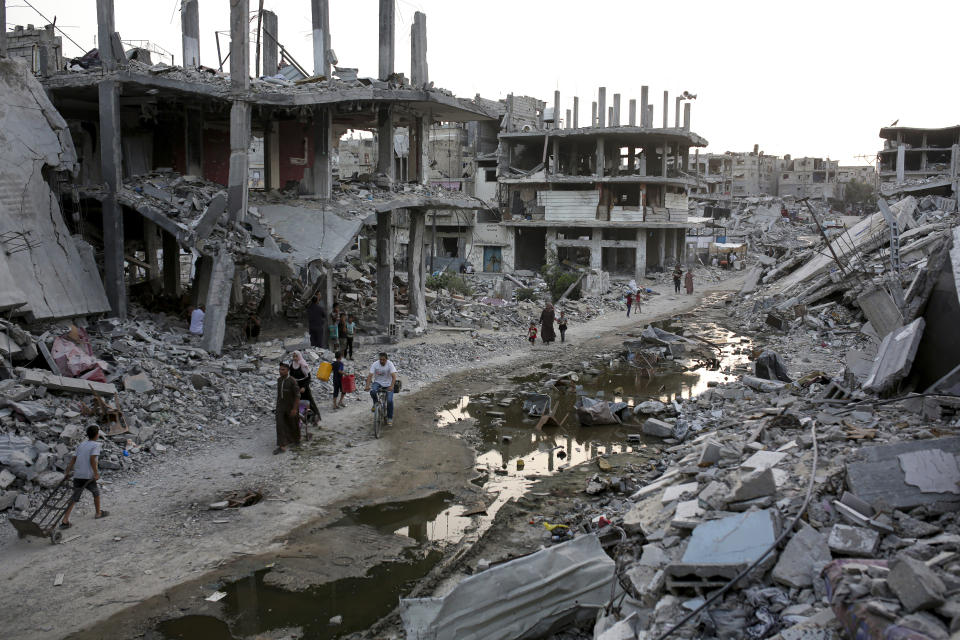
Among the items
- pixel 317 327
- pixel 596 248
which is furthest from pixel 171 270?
pixel 596 248

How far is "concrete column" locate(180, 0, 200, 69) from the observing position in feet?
67.1

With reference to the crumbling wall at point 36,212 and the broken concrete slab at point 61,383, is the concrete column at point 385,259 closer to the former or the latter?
the crumbling wall at point 36,212

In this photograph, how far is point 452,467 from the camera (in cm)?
1011

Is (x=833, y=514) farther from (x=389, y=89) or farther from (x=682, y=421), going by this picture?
(x=389, y=89)

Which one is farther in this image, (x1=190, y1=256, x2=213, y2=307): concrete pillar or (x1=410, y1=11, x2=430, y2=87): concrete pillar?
(x1=410, y1=11, x2=430, y2=87): concrete pillar

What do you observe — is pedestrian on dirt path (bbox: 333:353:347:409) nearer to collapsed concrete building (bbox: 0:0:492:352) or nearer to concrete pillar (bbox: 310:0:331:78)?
collapsed concrete building (bbox: 0:0:492:352)

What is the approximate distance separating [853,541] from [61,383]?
1004 centimetres

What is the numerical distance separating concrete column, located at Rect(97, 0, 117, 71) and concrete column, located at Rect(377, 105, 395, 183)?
6.21 meters

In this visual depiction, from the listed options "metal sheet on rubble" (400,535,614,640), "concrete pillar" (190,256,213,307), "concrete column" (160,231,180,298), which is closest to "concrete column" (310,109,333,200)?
"concrete pillar" (190,256,213,307)

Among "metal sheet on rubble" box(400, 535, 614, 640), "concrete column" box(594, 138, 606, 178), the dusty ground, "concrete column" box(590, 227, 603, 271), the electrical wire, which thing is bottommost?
the dusty ground

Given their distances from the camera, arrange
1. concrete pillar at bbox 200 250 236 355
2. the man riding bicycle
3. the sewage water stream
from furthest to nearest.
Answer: concrete pillar at bbox 200 250 236 355 < the man riding bicycle < the sewage water stream

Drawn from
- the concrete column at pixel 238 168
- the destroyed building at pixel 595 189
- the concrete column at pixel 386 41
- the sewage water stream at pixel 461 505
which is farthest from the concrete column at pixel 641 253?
the concrete column at pixel 238 168

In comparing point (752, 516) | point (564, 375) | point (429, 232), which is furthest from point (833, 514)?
point (429, 232)

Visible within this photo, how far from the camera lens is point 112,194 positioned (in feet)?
51.4
